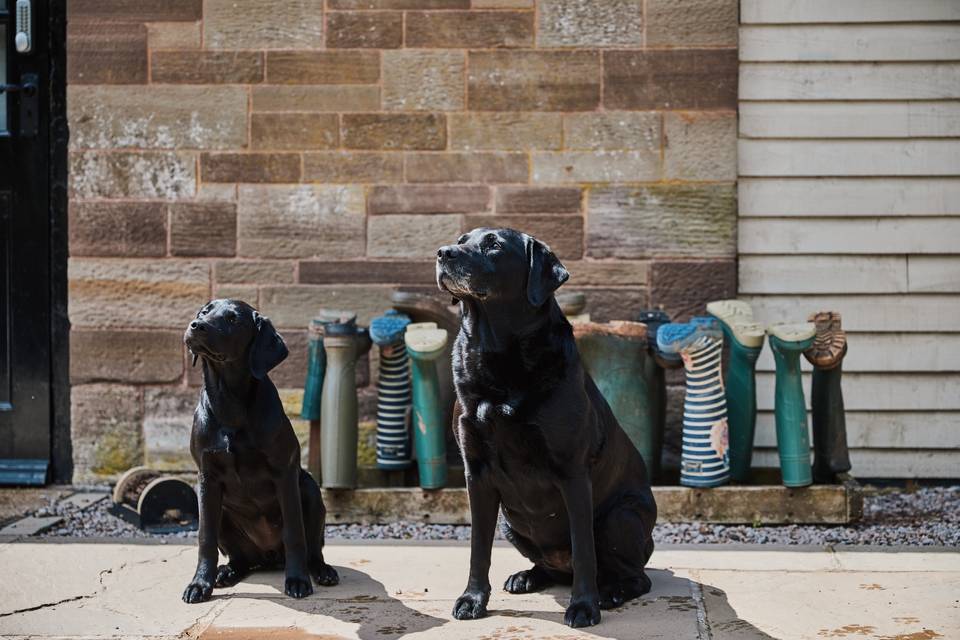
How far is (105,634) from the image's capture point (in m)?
3.67

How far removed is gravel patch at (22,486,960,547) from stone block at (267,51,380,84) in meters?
2.36

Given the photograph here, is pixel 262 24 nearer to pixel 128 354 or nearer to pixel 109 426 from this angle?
pixel 128 354

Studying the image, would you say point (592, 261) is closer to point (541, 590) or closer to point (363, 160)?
point (363, 160)

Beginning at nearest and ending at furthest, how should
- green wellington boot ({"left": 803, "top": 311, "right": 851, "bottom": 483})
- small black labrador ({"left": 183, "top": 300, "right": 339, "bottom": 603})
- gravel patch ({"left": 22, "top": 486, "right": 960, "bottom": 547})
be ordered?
small black labrador ({"left": 183, "top": 300, "right": 339, "bottom": 603})
gravel patch ({"left": 22, "top": 486, "right": 960, "bottom": 547})
green wellington boot ({"left": 803, "top": 311, "right": 851, "bottom": 483})

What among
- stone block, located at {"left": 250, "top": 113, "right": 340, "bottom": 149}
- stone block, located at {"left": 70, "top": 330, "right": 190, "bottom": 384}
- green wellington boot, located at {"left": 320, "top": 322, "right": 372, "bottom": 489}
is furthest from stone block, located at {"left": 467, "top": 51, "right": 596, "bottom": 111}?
stone block, located at {"left": 70, "top": 330, "right": 190, "bottom": 384}

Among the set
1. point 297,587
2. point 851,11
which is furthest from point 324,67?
point 297,587

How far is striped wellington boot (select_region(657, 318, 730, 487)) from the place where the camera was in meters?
5.36

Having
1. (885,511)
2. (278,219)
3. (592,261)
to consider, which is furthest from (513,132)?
(885,511)

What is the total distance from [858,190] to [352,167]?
268 cm

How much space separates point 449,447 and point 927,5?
3402 mm

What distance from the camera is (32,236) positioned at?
21.0ft

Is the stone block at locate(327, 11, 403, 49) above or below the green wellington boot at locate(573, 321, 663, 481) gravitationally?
above

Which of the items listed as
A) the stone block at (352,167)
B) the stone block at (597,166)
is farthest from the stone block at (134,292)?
the stone block at (597,166)

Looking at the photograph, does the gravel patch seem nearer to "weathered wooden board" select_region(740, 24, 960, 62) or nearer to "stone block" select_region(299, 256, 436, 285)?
"stone block" select_region(299, 256, 436, 285)
